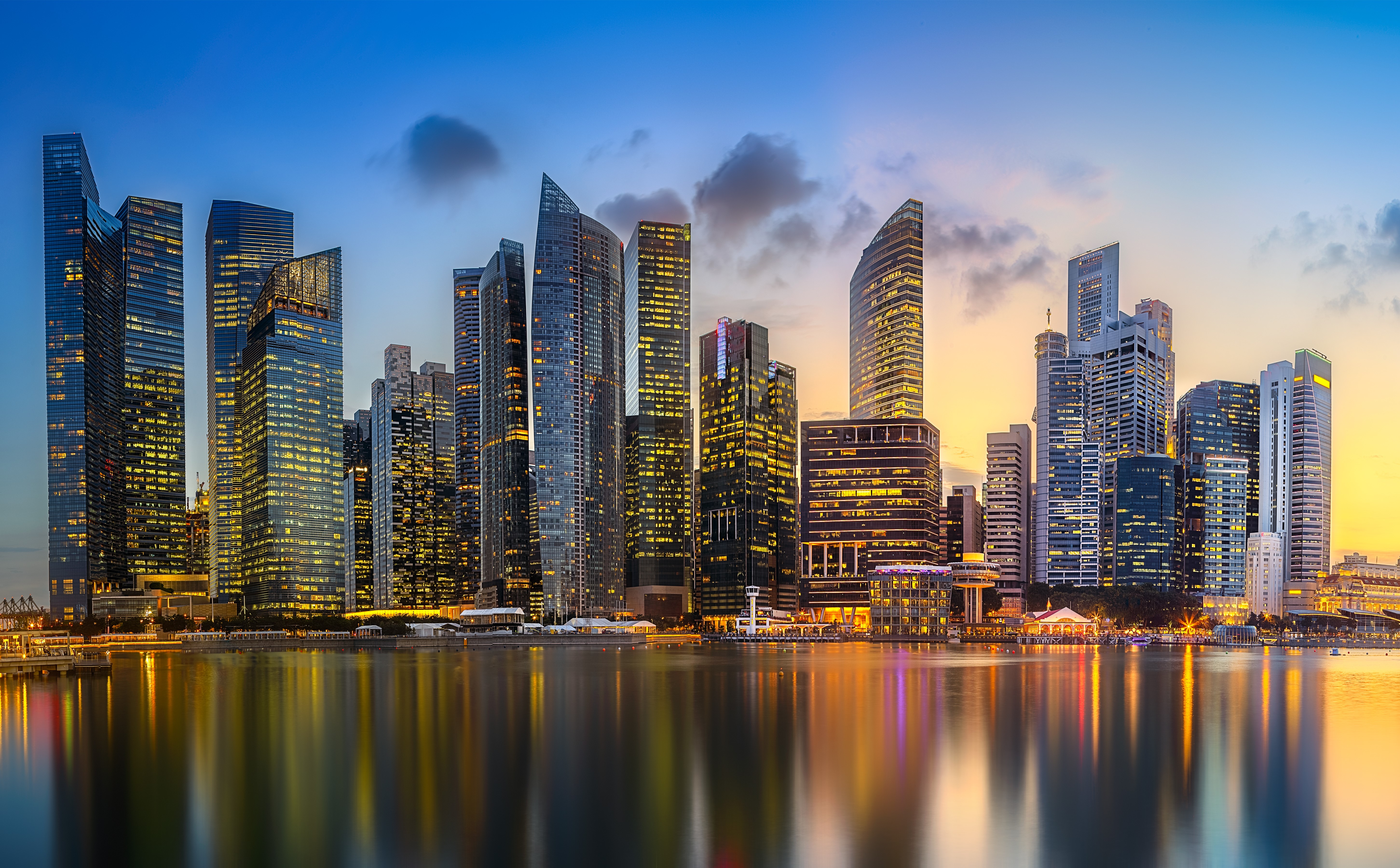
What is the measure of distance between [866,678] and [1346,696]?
1640 inches

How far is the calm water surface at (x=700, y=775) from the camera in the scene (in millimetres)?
34531

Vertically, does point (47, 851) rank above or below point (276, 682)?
below

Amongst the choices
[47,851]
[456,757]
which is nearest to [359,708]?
[456,757]

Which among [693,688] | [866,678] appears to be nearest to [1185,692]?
[866,678]

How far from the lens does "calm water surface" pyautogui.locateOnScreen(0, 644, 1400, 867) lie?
34.5 meters

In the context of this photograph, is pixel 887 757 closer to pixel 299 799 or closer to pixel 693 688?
pixel 299 799

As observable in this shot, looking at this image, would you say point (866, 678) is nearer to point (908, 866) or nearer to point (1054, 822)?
point (1054, 822)

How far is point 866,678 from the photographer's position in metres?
105

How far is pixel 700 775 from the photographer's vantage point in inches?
1864

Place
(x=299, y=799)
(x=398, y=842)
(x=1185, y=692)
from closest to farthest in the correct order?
(x=398, y=842) < (x=299, y=799) < (x=1185, y=692)

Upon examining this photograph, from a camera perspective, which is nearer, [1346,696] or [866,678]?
[1346,696]

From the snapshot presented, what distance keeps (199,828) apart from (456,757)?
1520cm

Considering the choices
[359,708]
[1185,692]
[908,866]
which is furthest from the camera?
[1185,692]

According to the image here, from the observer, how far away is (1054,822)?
1490 inches
